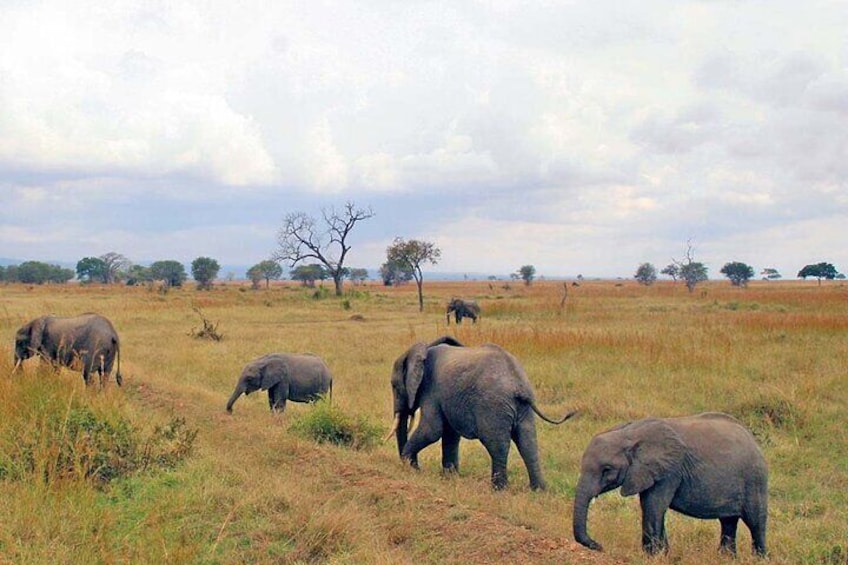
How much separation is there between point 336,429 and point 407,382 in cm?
142

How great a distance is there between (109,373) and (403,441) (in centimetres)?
761

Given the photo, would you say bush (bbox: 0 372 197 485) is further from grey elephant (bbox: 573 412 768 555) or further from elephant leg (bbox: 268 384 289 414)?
grey elephant (bbox: 573 412 768 555)

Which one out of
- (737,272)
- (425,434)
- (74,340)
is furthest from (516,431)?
(737,272)

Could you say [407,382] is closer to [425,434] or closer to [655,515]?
[425,434]

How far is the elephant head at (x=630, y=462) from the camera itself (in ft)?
20.1

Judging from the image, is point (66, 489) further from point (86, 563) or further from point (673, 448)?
point (673, 448)

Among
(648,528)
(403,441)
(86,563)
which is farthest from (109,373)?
(648,528)

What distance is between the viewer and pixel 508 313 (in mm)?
36000

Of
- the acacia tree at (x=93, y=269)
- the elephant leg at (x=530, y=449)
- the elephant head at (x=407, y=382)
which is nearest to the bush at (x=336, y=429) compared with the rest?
the elephant head at (x=407, y=382)

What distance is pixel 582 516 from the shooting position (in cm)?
593

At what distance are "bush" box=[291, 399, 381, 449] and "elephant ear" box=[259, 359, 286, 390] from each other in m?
2.71

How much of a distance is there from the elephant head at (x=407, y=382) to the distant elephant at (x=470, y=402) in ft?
0.04

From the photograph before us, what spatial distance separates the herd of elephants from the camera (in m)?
6.20

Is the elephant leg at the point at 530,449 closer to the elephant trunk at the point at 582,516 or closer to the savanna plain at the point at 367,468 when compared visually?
the savanna plain at the point at 367,468
